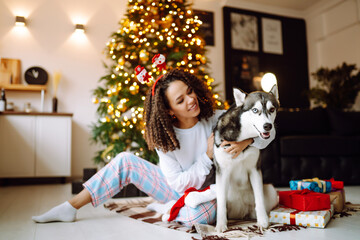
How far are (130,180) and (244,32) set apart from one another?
460 centimetres

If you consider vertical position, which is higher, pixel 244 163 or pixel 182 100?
pixel 182 100

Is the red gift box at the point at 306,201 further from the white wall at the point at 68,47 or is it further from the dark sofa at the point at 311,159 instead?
the white wall at the point at 68,47

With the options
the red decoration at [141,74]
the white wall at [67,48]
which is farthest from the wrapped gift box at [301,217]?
the white wall at [67,48]

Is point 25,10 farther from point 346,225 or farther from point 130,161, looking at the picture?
point 346,225

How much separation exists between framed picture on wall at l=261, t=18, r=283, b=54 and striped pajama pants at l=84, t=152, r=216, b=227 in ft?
15.3

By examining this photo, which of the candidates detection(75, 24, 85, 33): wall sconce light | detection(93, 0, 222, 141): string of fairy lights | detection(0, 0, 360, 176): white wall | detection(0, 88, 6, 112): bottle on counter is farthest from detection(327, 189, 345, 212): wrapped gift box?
detection(75, 24, 85, 33): wall sconce light

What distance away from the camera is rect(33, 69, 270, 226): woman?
1570 mm

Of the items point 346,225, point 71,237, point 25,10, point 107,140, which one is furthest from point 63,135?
point 346,225

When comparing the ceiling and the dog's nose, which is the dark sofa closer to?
the dog's nose

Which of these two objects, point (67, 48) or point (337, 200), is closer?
point (337, 200)

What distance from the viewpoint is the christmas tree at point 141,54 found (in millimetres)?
3102

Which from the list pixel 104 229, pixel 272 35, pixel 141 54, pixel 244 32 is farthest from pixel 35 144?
pixel 272 35

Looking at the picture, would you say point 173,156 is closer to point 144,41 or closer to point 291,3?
point 144,41

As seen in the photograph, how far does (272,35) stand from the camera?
5.86m
